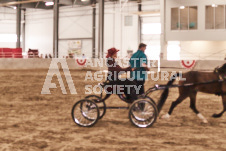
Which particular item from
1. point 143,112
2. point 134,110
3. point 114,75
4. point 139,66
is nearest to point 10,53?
point 139,66

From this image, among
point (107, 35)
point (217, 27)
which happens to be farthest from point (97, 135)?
point (107, 35)

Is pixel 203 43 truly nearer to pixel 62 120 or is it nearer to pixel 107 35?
pixel 107 35

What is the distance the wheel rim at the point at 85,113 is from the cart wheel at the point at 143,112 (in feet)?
2.72

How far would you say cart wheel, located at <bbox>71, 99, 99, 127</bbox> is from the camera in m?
7.25

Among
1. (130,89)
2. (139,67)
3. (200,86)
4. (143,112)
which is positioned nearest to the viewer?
(143,112)

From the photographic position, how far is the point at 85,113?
746cm

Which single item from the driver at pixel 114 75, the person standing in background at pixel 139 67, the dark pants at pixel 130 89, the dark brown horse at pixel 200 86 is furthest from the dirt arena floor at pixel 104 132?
the person standing in background at pixel 139 67

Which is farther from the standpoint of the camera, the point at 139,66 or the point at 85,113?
the point at 139,66

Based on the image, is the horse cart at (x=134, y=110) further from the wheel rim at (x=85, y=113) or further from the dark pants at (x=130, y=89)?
the dark pants at (x=130, y=89)

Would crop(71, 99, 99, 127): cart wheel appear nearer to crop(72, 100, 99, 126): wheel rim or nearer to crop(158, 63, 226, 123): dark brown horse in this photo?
crop(72, 100, 99, 126): wheel rim

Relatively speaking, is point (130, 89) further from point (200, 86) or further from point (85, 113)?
point (200, 86)

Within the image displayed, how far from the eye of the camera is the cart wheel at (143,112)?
279 inches

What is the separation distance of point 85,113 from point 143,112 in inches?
52.9

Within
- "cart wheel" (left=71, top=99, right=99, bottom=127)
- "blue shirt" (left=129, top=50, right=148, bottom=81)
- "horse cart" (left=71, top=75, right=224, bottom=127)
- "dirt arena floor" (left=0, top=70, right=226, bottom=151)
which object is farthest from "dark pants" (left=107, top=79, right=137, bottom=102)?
"cart wheel" (left=71, top=99, right=99, bottom=127)
